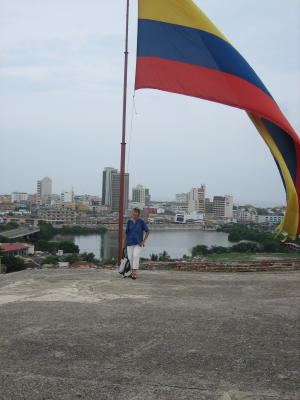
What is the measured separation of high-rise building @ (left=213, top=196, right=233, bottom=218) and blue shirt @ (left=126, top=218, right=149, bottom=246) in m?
97.8

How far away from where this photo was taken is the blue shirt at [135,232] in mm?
3797

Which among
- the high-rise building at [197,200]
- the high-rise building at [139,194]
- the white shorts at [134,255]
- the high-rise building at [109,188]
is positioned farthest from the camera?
Answer: the high-rise building at [197,200]

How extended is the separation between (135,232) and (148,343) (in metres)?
1.96

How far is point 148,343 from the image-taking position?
1879 mm

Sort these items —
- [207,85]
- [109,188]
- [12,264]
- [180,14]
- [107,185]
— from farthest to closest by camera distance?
[107,185] → [109,188] → [12,264] → [180,14] → [207,85]

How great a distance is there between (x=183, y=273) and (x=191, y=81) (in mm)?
1851

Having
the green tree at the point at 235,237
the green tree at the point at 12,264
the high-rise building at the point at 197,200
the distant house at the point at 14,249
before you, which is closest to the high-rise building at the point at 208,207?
the high-rise building at the point at 197,200

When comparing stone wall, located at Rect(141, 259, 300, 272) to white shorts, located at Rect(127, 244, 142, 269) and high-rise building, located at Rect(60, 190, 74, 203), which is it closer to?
white shorts, located at Rect(127, 244, 142, 269)

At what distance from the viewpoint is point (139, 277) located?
3834mm

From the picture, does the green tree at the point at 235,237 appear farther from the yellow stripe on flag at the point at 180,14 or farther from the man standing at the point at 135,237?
the yellow stripe on flag at the point at 180,14

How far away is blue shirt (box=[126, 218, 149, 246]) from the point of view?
380 centimetres

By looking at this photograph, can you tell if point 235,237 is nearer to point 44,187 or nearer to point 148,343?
point 148,343

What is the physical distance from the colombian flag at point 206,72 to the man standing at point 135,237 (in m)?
1.20

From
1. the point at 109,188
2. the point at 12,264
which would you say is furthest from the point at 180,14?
the point at 109,188
